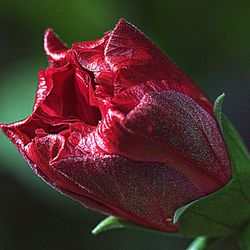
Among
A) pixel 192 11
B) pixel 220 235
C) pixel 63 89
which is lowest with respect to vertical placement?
pixel 220 235

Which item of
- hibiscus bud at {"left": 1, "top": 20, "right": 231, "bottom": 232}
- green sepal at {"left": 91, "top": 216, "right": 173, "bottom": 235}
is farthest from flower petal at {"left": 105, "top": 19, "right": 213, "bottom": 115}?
green sepal at {"left": 91, "top": 216, "right": 173, "bottom": 235}

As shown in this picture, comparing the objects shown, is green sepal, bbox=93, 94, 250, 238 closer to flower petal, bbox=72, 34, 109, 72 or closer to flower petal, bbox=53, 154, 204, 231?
flower petal, bbox=53, 154, 204, 231

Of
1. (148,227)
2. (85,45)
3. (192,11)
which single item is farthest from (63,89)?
(192,11)

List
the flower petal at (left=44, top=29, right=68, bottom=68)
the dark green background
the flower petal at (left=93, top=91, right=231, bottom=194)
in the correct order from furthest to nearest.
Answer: the dark green background, the flower petal at (left=44, top=29, right=68, bottom=68), the flower petal at (left=93, top=91, right=231, bottom=194)

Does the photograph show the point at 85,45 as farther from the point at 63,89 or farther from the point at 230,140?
the point at 230,140

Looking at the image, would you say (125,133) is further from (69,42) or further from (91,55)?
(69,42)

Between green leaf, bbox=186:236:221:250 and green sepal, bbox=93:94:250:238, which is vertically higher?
green sepal, bbox=93:94:250:238
